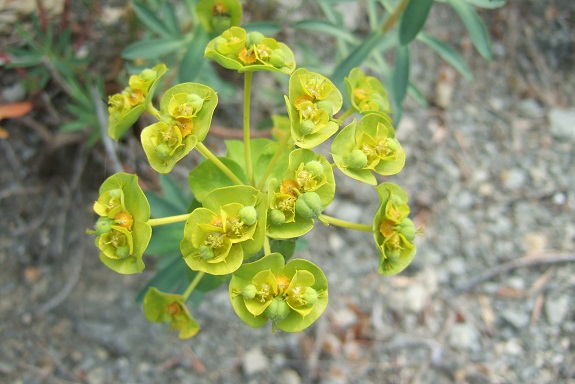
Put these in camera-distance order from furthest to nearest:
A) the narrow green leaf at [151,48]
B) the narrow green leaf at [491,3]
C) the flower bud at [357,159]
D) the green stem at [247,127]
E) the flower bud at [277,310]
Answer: the narrow green leaf at [151,48] → the narrow green leaf at [491,3] → the green stem at [247,127] → the flower bud at [357,159] → the flower bud at [277,310]

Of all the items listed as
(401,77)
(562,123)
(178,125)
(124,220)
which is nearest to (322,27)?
(401,77)

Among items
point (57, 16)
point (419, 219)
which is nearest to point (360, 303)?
point (419, 219)

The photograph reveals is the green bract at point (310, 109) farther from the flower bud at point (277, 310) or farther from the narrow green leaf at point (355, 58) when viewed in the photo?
the narrow green leaf at point (355, 58)

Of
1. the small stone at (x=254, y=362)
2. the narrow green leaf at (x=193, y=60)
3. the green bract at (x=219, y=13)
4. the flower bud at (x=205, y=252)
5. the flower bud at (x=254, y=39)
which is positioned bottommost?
the small stone at (x=254, y=362)

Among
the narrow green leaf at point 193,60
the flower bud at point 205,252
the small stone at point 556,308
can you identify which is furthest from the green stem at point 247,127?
the small stone at point 556,308

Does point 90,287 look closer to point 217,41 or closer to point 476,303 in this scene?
point 217,41

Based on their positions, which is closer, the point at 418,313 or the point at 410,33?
the point at 410,33
